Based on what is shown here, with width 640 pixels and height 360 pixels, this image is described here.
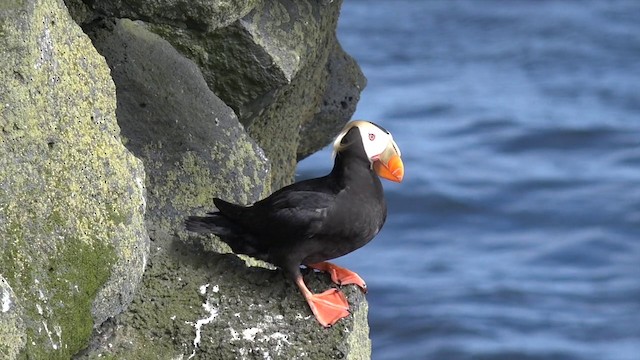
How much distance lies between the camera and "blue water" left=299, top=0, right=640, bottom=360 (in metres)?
13.0

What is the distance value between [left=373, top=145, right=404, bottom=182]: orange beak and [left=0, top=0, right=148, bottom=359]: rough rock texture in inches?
32.9

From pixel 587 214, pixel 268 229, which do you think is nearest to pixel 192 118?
pixel 268 229

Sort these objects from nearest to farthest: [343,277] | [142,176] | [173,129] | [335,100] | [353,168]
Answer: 1. [142,176]
2. [353,168]
3. [343,277]
4. [173,129]
5. [335,100]

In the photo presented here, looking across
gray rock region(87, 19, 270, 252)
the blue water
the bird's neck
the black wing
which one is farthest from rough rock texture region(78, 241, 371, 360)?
the blue water

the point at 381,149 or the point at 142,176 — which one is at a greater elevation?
the point at 381,149

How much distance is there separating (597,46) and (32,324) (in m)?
15.7

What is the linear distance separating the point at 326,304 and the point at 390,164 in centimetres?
50

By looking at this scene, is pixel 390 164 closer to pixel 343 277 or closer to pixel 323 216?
pixel 323 216

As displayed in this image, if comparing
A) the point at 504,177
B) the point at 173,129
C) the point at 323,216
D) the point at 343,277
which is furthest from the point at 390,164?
the point at 504,177

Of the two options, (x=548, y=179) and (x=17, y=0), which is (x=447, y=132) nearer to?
(x=548, y=179)

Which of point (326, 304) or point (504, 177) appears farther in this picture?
point (504, 177)

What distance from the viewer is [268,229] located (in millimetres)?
4582

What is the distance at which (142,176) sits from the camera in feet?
14.0

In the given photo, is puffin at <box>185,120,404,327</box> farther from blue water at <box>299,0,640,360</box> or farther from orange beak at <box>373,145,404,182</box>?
blue water at <box>299,0,640,360</box>
